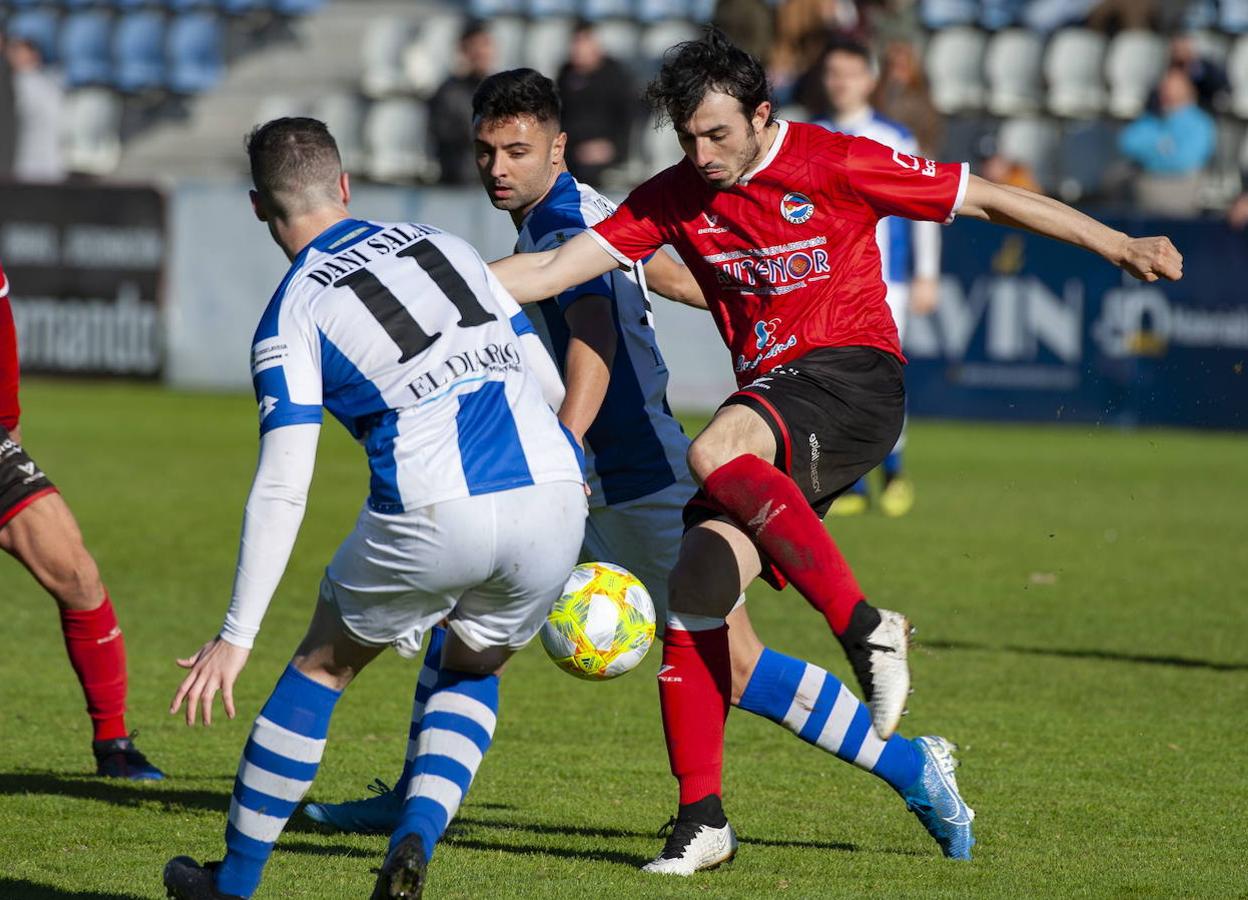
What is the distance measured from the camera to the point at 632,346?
5074 millimetres

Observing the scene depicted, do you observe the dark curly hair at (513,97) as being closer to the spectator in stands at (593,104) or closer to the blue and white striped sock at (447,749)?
the blue and white striped sock at (447,749)

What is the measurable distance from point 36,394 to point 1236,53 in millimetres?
A: 12134

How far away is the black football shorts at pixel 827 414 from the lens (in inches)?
179

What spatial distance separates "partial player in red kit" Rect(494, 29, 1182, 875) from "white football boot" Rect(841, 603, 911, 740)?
0.75 feet

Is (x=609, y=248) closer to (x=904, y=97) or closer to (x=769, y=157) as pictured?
(x=769, y=157)

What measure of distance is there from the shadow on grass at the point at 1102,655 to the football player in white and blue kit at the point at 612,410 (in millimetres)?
2498

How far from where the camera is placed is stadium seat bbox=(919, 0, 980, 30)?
19734 millimetres

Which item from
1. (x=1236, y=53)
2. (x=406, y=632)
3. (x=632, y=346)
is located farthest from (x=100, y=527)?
(x=1236, y=53)

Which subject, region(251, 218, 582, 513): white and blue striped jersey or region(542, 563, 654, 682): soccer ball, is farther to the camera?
region(542, 563, 654, 682): soccer ball

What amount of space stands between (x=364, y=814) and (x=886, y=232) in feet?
22.9

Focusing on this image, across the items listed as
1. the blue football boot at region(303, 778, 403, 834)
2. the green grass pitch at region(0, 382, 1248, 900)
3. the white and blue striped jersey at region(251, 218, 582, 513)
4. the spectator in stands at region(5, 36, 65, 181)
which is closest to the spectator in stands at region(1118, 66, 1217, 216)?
the green grass pitch at region(0, 382, 1248, 900)

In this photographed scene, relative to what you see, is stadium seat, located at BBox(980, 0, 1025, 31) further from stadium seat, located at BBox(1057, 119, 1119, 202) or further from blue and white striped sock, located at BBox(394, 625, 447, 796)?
blue and white striped sock, located at BBox(394, 625, 447, 796)

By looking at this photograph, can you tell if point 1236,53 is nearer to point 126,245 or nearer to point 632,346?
point 126,245

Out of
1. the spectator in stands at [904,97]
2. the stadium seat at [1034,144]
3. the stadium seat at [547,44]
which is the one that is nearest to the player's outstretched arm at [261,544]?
the spectator in stands at [904,97]
